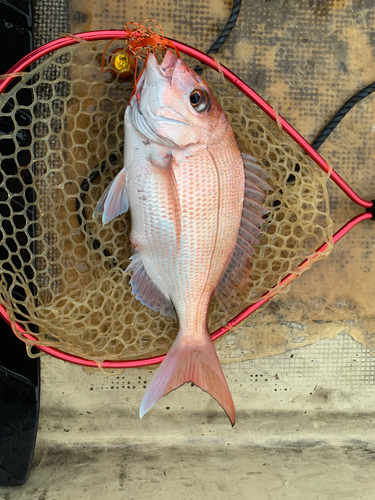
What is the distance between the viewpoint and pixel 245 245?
58.7 inches

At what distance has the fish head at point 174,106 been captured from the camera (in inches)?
48.1

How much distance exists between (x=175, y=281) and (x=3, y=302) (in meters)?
0.69

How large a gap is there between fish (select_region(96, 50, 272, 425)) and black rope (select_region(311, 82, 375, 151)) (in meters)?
0.57

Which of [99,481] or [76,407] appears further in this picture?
[76,407]

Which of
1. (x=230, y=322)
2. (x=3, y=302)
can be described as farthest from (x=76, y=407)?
(x=230, y=322)

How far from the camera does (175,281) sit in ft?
4.63

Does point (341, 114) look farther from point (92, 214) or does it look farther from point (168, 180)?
point (92, 214)

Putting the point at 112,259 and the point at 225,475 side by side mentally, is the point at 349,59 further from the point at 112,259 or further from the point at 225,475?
the point at 225,475

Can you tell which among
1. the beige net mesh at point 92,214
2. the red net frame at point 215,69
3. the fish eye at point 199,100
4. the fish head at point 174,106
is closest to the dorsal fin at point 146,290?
the beige net mesh at point 92,214

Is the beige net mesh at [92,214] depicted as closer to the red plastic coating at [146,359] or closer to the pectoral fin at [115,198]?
the red plastic coating at [146,359]

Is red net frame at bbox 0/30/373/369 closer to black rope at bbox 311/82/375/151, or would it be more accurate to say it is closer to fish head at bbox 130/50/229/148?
fish head at bbox 130/50/229/148

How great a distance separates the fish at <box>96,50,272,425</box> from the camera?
125 cm

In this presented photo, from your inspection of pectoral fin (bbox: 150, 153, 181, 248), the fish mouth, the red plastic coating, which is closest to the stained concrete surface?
the red plastic coating

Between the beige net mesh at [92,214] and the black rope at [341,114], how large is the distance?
0.25 m
